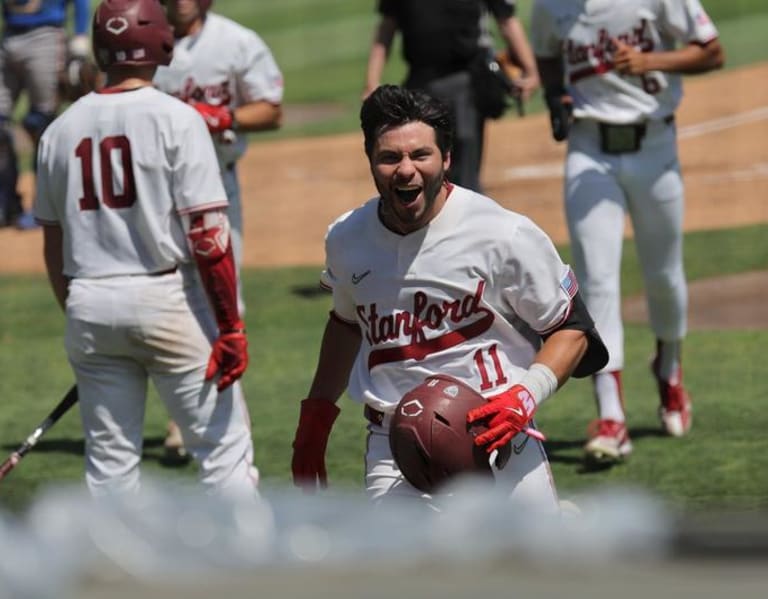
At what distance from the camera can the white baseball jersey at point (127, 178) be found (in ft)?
17.3

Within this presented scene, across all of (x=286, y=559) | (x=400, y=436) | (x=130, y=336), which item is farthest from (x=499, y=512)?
(x=130, y=336)

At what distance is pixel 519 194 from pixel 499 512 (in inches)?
529

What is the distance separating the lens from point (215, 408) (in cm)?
556

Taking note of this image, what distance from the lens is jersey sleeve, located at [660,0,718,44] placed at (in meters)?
7.08

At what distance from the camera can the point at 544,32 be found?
7312 mm

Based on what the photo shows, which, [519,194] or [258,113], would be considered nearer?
[258,113]

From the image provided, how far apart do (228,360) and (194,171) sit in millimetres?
641

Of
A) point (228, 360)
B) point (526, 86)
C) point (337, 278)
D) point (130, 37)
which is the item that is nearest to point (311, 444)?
point (337, 278)

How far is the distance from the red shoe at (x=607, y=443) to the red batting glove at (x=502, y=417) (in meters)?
2.98

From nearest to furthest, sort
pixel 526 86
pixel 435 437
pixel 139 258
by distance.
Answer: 1. pixel 435 437
2. pixel 139 258
3. pixel 526 86

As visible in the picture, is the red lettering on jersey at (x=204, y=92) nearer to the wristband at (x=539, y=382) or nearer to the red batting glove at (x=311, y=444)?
the red batting glove at (x=311, y=444)

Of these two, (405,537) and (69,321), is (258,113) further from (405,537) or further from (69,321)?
(405,537)

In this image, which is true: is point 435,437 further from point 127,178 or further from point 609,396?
point 609,396

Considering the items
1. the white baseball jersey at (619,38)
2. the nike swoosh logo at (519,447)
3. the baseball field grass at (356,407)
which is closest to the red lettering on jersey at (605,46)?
the white baseball jersey at (619,38)
